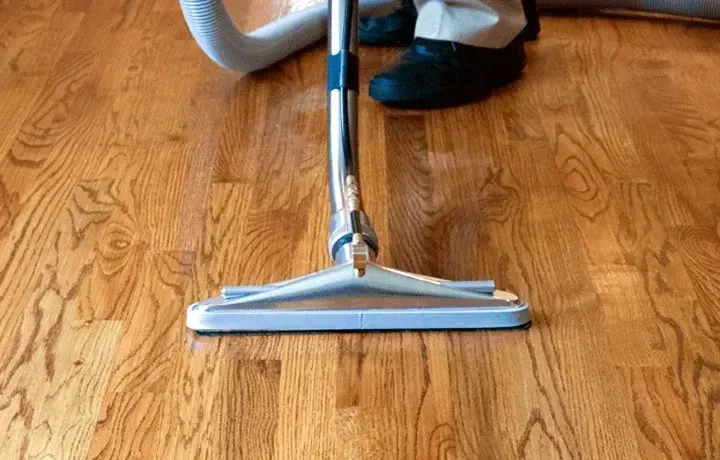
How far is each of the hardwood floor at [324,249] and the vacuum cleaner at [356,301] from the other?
0.02m

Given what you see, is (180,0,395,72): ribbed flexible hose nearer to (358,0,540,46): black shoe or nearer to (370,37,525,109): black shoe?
(358,0,540,46): black shoe

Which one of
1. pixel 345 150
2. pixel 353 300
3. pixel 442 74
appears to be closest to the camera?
pixel 353 300

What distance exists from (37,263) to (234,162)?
362 millimetres

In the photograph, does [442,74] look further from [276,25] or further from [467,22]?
[276,25]

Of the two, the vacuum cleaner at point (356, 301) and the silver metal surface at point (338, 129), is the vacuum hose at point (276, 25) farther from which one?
the vacuum cleaner at point (356, 301)

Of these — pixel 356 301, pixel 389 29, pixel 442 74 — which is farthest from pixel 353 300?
pixel 389 29

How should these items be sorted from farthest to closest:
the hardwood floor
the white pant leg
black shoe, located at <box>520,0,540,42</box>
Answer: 1. black shoe, located at <box>520,0,540,42</box>
2. the white pant leg
3. the hardwood floor

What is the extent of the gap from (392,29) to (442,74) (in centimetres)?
28

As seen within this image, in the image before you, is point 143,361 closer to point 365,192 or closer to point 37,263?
point 37,263

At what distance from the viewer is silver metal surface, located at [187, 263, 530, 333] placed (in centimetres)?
103

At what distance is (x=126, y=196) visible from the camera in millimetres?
A: 1342

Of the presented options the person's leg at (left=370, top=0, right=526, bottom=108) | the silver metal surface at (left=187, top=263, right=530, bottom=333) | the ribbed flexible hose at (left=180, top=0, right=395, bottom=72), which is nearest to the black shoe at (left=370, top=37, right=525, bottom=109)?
the person's leg at (left=370, top=0, right=526, bottom=108)

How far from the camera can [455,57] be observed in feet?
5.42

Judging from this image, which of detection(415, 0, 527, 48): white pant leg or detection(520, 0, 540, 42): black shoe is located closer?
detection(415, 0, 527, 48): white pant leg
